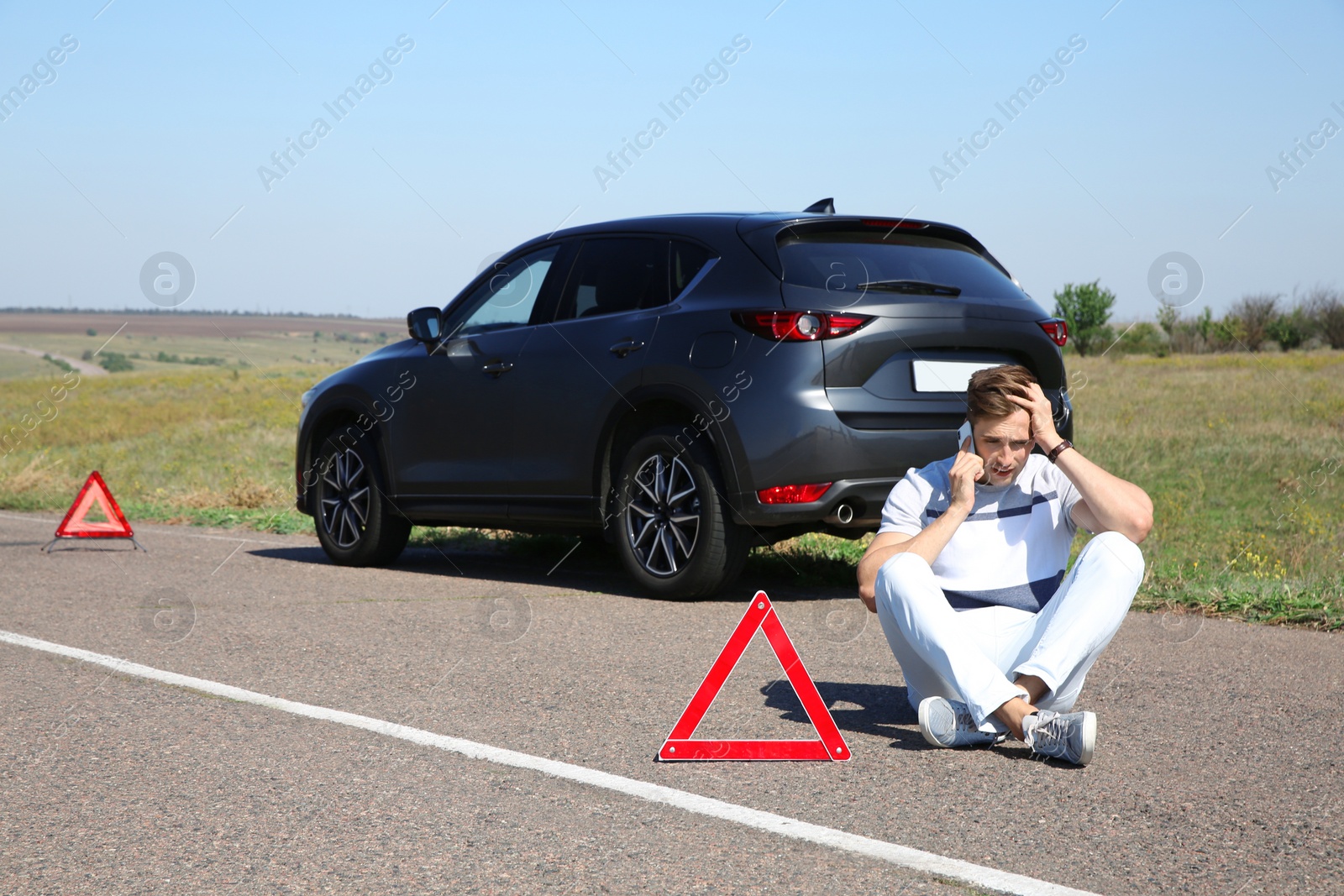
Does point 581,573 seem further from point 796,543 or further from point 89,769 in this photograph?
point 89,769

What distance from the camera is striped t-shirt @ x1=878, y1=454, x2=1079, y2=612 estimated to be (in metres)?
4.36

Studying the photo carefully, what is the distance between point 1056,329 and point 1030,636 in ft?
10.4

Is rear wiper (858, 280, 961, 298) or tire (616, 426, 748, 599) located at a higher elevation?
rear wiper (858, 280, 961, 298)

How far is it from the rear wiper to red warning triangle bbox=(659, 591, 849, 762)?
108 inches

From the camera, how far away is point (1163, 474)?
53.5ft

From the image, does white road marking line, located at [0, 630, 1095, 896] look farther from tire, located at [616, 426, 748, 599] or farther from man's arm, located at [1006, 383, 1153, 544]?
tire, located at [616, 426, 748, 599]

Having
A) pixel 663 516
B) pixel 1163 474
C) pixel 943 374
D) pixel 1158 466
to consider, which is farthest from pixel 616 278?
pixel 1158 466

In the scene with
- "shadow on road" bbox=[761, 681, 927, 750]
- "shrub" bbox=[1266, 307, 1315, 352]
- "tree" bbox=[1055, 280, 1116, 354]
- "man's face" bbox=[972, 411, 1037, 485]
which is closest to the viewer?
"man's face" bbox=[972, 411, 1037, 485]

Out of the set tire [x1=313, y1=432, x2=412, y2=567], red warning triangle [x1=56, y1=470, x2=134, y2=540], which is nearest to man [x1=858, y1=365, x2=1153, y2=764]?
tire [x1=313, y1=432, x2=412, y2=567]

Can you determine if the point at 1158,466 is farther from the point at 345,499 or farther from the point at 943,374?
the point at 345,499

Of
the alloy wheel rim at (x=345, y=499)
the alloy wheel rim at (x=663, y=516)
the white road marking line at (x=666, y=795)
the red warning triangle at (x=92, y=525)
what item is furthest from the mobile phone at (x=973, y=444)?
the red warning triangle at (x=92, y=525)

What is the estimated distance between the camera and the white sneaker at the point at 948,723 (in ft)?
13.4

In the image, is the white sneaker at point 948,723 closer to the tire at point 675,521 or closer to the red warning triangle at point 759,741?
the red warning triangle at point 759,741

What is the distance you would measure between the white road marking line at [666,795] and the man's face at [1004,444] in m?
1.39
